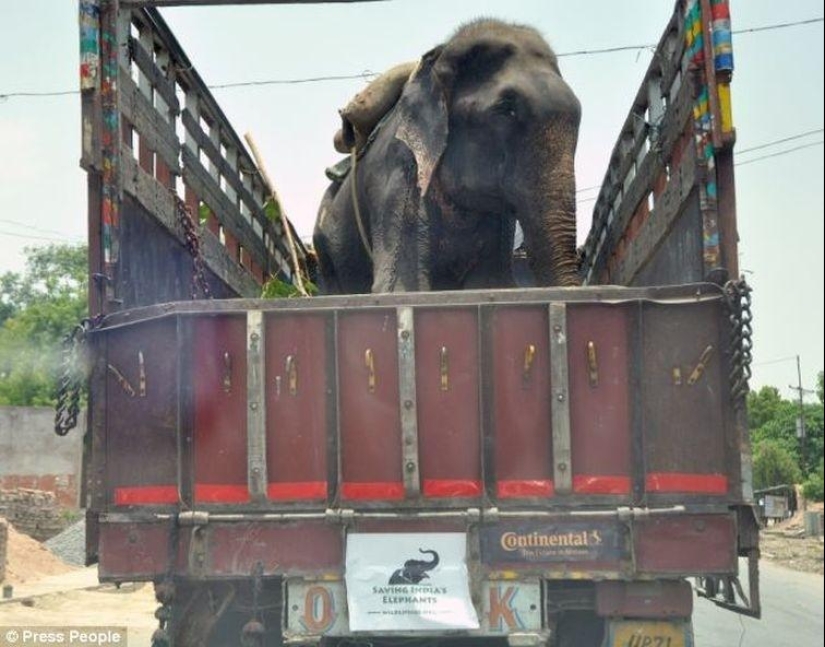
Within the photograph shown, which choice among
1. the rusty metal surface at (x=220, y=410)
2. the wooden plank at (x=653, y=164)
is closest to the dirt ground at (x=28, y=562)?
the wooden plank at (x=653, y=164)

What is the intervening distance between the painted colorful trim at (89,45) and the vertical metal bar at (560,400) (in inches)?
85.2

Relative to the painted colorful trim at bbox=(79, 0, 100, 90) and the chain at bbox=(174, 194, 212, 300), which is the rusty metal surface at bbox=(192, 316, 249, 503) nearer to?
the painted colorful trim at bbox=(79, 0, 100, 90)

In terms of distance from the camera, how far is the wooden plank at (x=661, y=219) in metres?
4.58

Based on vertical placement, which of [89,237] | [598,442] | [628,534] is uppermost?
[89,237]

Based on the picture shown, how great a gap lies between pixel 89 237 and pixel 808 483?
319cm

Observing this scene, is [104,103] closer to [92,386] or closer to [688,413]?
[92,386]

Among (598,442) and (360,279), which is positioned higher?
(360,279)

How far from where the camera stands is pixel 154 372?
162 inches

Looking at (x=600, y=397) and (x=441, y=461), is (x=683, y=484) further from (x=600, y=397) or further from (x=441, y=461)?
(x=441, y=461)

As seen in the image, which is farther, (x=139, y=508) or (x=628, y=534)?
(x=139, y=508)

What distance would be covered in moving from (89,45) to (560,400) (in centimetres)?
245

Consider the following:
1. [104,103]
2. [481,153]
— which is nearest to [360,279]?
[481,153]

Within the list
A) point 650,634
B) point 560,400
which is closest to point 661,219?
point 560,400

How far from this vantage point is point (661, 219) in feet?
17.2
